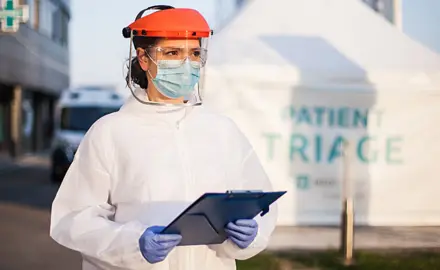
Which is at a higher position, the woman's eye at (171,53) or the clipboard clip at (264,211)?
the woman's eye at (171,53)

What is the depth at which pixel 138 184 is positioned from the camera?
238 centimetres

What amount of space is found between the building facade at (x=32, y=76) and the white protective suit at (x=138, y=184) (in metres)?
20.8

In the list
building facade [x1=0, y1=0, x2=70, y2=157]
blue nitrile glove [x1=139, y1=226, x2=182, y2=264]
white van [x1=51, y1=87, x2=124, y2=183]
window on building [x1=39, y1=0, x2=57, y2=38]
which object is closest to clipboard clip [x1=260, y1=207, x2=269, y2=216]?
blue nitrile glove [x1=139, y1=226, x2=182, y2=264]

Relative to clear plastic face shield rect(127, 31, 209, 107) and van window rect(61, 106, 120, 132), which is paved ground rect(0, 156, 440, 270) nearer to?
clear plastic face shield rect(127, 31, 209, 107)

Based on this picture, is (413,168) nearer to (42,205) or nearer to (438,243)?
(438,243)

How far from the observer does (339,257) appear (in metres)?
7.62

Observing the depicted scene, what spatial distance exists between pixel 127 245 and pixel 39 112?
122 ft

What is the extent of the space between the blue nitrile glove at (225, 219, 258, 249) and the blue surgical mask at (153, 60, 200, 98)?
1.66 ft

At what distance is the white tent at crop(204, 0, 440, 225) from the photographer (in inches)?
344

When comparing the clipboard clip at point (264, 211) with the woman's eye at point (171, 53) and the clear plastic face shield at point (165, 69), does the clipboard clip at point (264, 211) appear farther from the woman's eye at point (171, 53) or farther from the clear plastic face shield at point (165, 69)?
the woman's eye at point (171, 53)

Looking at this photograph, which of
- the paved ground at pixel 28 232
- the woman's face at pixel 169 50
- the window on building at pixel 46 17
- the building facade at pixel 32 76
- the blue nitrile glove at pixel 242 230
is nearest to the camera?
the blue nitrile glove at pixel 242 230

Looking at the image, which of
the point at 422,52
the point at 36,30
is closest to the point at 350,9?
the point at 422,52

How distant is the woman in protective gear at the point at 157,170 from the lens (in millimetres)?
2340

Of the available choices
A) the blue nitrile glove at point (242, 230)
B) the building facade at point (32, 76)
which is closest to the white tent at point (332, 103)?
the blue nitrile glove at point (242, 230)
